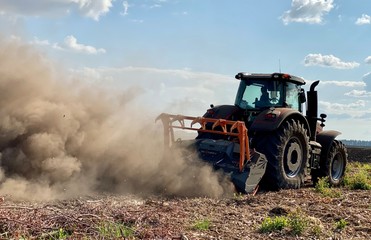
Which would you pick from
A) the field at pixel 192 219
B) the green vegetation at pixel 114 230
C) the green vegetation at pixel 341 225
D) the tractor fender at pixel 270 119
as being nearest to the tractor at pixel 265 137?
the tractor fender at pixel 270 119

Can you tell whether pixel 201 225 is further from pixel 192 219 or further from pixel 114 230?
pixel 114 230

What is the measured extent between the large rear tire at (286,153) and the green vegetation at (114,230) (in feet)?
16.1

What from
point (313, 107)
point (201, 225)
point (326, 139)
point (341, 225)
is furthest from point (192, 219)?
point (313, 107)

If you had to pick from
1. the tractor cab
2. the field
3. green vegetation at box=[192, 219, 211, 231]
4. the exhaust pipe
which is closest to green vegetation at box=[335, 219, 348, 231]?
the field

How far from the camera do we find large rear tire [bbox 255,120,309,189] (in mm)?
9320

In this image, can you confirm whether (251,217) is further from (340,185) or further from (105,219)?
(340,185)

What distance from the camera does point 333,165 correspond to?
1204 centimetres

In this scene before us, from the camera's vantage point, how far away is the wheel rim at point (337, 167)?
12.1 m

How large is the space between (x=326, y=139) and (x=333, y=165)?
925 millimetres

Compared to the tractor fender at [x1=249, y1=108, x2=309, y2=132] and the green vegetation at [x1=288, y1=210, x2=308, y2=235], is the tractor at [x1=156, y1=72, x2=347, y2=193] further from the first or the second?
the green vegetation at [x1=288, y1=210, x2=308, y2=235]

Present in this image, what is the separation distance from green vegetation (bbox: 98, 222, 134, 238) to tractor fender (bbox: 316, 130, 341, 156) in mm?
7605

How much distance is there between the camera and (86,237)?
181 inches

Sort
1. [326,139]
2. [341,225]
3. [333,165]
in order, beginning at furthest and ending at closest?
[333,165], [326,139], [341,225]

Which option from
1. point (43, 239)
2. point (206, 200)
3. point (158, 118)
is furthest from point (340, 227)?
point (158, 118)
